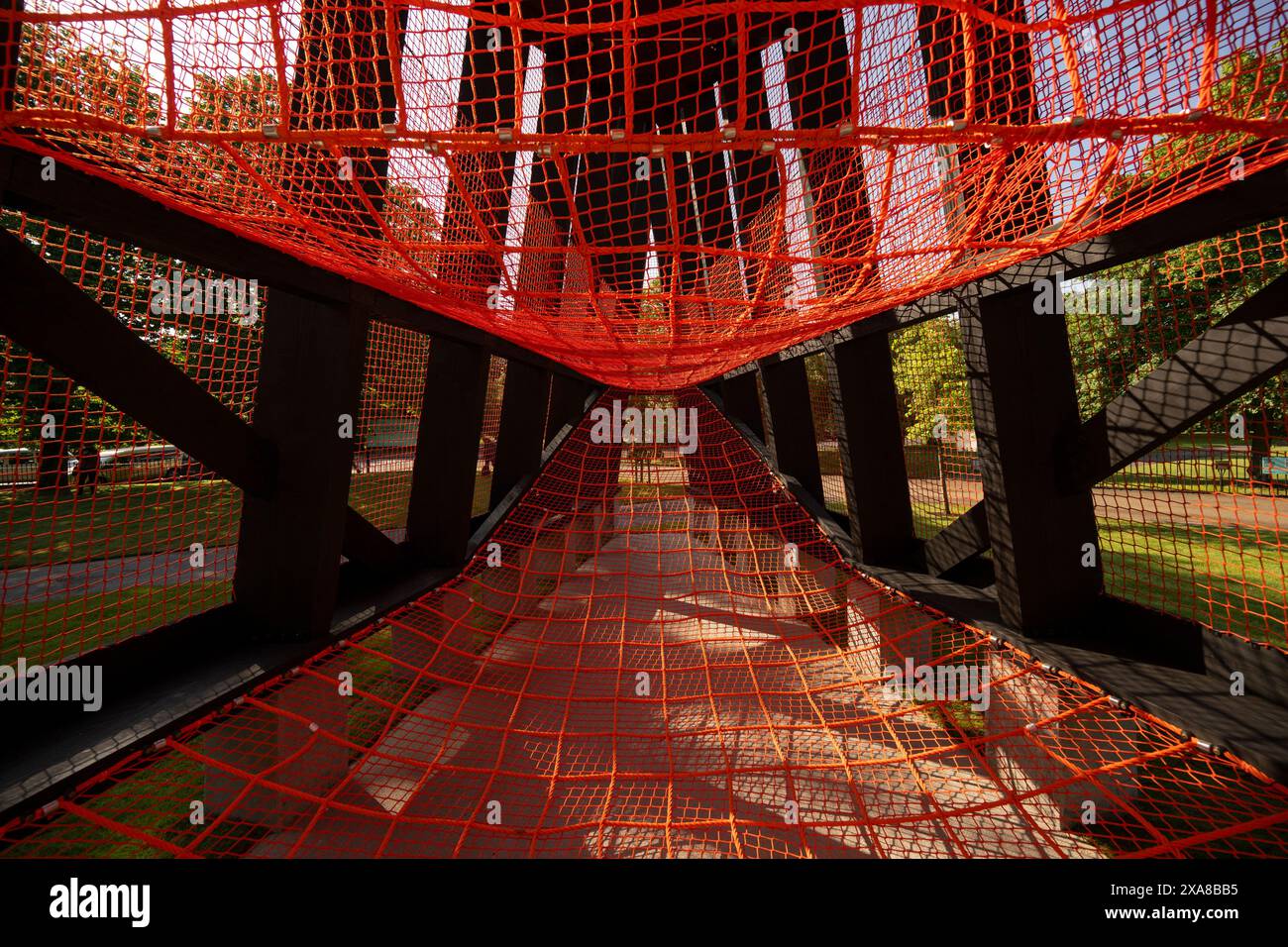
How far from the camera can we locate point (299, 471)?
1949 millimetres

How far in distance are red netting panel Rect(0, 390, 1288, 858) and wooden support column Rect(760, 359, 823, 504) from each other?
0.75 metres

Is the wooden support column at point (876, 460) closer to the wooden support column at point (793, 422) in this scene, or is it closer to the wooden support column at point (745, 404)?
the wooden support column at point (793, 422)

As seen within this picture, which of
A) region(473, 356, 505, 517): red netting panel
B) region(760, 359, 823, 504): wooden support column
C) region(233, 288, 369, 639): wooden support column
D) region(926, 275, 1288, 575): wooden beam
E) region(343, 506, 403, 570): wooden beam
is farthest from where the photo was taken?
region(473, 356, 505, 517): red netting panel

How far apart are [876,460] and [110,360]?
10.9 ft

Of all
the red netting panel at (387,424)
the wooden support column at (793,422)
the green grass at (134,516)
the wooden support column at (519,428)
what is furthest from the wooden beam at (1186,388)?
the red netting panel at (387,424)

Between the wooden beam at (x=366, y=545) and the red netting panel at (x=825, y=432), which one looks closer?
the wooden beam at (x=366, y=545)

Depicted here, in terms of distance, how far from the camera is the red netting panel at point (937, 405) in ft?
16.0

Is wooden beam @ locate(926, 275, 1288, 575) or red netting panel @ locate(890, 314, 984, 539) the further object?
red netting panel @ locate(890, 314, 984, 539)

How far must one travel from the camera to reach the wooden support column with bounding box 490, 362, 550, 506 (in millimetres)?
4492

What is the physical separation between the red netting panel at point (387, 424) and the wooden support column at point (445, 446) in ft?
3.02

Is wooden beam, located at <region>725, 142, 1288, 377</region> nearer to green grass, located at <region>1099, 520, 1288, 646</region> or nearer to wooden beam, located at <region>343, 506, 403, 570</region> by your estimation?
green grass, located at <region>1099, 520, 1288, 646</region>

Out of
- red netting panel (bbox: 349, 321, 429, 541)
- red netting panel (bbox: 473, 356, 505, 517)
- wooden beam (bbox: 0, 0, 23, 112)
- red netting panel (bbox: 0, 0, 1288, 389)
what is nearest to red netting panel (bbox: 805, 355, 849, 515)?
red netting panel (bbox: 473, 356, 505, 517)
